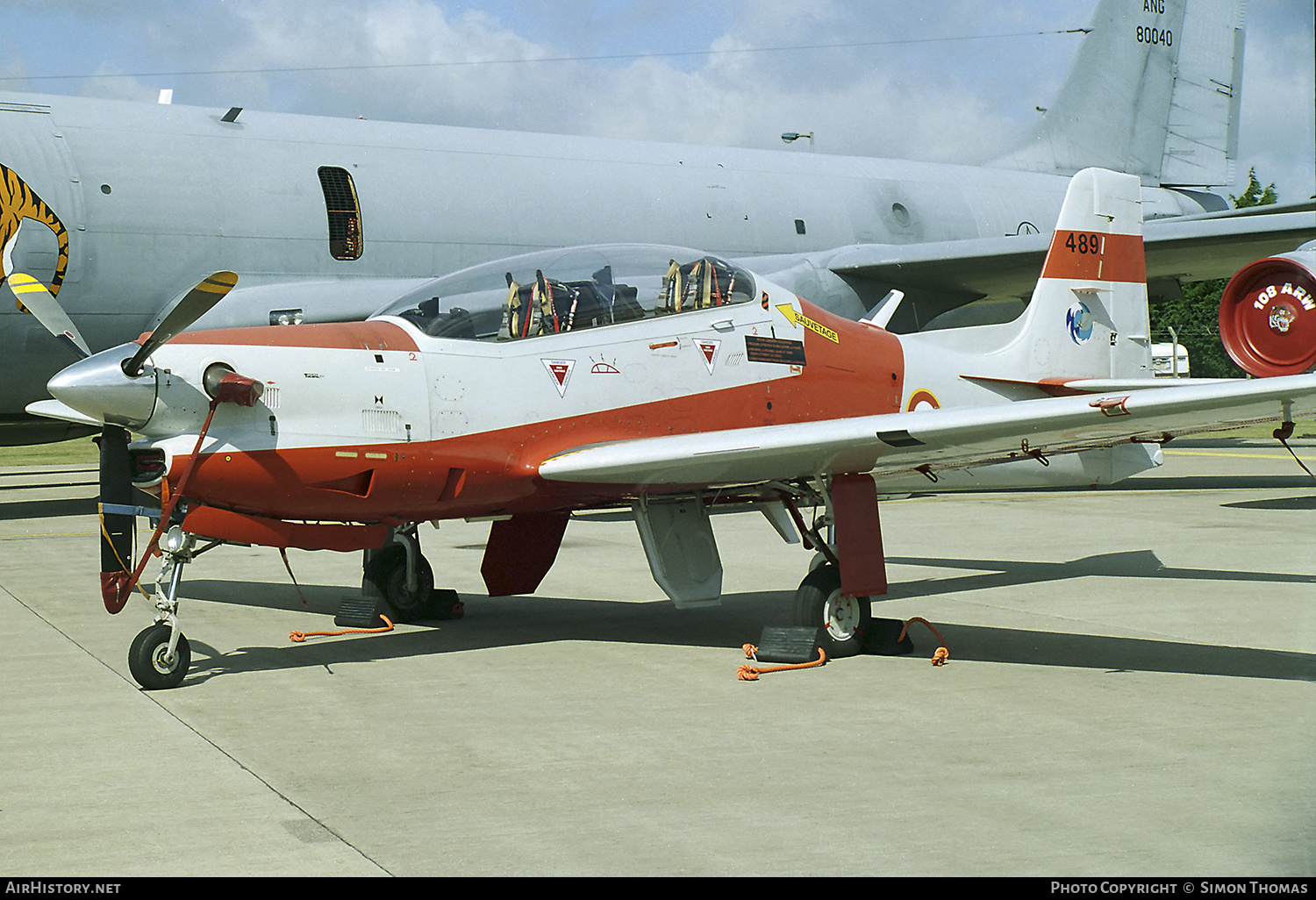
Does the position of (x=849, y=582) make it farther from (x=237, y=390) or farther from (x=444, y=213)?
(x=444, y=213)

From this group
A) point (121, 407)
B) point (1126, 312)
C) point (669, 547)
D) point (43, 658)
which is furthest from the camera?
point (1126, 312)

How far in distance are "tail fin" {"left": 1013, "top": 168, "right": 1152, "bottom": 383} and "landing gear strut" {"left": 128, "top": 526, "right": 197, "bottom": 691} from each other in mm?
5746

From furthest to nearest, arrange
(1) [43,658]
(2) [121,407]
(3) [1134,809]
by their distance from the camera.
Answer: (1) [43,658]
(2) [121,407]
(3) [1134,809]

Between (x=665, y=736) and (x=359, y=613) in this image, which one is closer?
(x=665, y=736)

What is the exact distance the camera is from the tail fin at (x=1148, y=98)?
76.1 ft

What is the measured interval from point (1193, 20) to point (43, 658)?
22.6m

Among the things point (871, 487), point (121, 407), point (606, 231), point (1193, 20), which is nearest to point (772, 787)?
point (871, 487)

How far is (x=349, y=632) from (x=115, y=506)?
1.87m

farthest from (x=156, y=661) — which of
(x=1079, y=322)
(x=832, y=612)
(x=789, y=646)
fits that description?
(x=1079, y=322)

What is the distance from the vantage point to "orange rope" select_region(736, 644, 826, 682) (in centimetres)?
661

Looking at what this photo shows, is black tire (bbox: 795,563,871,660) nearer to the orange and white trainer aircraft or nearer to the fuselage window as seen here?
the orange and white trainer aircraft

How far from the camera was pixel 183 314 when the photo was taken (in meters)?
6.29
